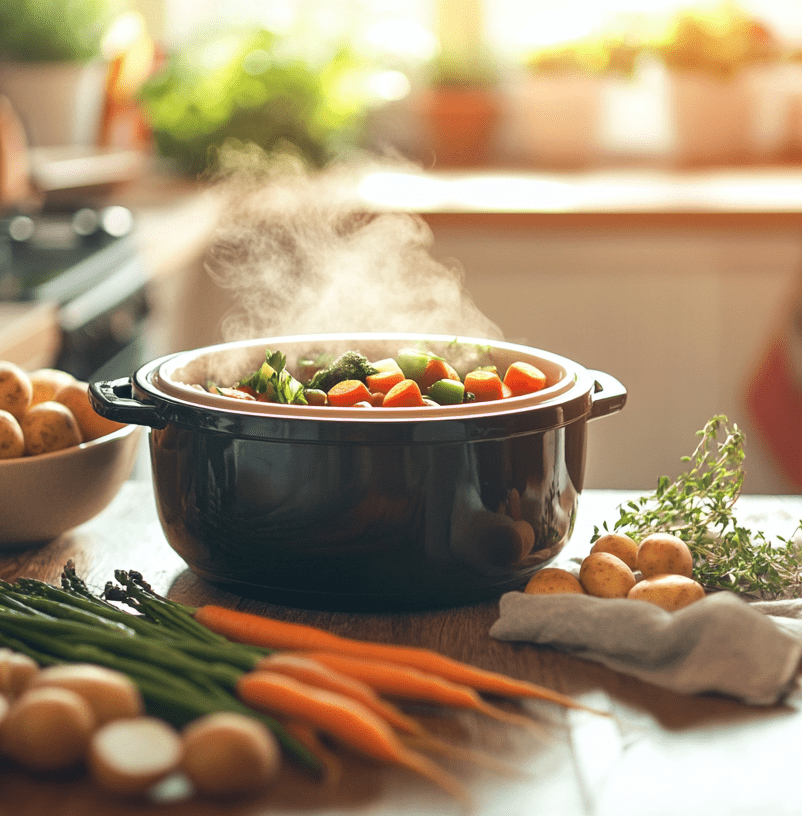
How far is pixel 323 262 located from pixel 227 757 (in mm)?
1031

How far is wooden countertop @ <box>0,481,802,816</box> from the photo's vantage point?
0.67 metres

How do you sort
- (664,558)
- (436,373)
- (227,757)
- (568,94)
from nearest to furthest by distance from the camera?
1. (227,757)
2. (664,558)
3. (436,373)
4. (568,94)

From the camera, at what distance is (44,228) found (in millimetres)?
2807

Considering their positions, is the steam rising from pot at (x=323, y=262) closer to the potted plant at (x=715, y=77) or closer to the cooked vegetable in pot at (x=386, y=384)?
the cooked vegetable in pot at (x=386, y=384)

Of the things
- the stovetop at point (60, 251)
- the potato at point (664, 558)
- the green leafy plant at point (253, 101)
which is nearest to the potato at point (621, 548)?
the potato at point (664, 558)

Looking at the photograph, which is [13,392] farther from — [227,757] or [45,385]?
[227,757]

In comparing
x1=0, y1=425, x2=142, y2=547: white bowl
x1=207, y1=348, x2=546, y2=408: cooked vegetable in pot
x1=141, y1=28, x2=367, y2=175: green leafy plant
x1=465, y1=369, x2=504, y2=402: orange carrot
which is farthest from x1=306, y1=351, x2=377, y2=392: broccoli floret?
x1=141, y1=28, x2=367, y2=175: green leafy plant

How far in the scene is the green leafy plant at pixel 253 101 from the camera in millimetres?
3652

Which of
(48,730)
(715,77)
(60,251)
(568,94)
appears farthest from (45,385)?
(715,77)

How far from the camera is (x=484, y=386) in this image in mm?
1065

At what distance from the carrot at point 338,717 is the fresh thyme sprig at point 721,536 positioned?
1.38ft

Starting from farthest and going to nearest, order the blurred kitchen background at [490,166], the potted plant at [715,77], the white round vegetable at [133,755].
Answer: the potted plant at [715,77] → the blurred kitchen background at [490,166] → the white round vegetable at [133,755]

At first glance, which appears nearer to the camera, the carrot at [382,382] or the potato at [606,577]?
the potato at [606,577]

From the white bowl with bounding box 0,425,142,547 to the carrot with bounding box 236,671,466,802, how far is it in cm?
44
